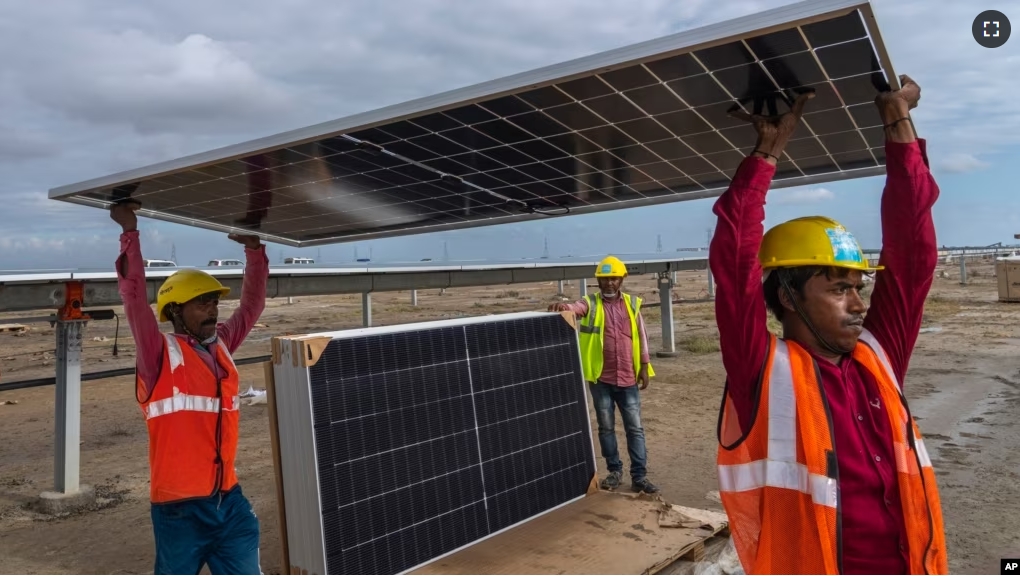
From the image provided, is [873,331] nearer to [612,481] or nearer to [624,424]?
[624,424]

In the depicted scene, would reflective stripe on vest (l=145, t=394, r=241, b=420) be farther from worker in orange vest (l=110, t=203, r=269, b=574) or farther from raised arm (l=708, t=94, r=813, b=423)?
raised arm (l=708, t=94, r=813, b=423)

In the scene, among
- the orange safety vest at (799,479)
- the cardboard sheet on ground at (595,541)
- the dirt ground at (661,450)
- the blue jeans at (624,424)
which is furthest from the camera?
the blue jeans at (624,424)

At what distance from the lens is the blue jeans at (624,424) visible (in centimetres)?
811

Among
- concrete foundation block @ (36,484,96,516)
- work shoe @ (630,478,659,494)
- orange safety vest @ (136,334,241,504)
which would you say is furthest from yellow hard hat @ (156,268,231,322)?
work shoe @ (630,478,659,494)

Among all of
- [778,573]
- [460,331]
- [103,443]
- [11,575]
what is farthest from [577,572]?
[103,443]

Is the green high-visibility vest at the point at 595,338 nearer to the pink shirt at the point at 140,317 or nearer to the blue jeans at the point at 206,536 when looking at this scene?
the pink shirt at the point at 140,317

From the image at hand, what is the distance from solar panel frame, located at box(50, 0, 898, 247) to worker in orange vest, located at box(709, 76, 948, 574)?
0.64 metres

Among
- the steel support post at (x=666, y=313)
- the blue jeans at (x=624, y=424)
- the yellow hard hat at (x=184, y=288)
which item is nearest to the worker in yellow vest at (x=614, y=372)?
the blue jeans at (x=624, y=424)

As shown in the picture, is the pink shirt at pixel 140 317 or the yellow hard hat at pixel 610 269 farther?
the yellow hard hat at pixel 610 269

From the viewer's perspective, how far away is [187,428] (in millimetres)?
4480

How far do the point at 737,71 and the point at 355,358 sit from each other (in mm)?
3268

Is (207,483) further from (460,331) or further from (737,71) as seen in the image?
(737,71)

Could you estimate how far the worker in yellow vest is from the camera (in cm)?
813

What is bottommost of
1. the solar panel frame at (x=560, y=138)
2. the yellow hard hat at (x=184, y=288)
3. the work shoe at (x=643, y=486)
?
the work shoe at (x=643, y=486)
